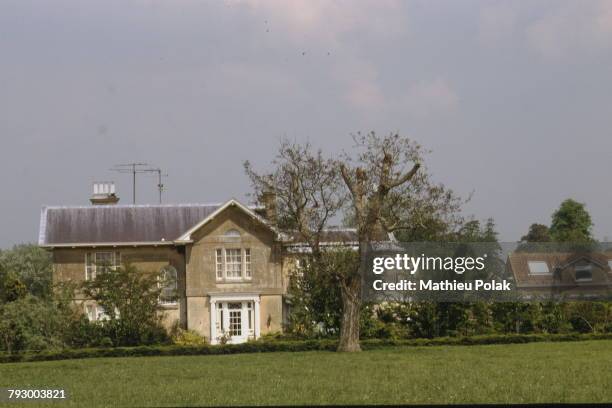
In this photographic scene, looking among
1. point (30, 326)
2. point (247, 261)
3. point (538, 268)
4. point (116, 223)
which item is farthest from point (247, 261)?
point (538, 268)

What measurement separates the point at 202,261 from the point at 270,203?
14049 millimetres

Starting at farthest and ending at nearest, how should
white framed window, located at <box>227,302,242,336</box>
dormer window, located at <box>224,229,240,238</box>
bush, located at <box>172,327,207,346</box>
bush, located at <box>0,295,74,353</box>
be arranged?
white framed window, located at <box>227,302,242,336</box>, dormer window, located at <box>224,229,240,238</box>, bush, located at <box>172,327,207,346</box>, bush, located at <box>0,295,74,353</box>

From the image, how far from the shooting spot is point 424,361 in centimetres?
2938

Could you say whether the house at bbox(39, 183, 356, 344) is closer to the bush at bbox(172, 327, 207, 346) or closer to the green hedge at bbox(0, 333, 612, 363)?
the bush at bbox(172, 327, 207, 346)

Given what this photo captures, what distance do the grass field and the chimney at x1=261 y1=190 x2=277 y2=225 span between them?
18.5 feet

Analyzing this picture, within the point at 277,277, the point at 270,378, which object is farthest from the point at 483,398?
the point at 277,277

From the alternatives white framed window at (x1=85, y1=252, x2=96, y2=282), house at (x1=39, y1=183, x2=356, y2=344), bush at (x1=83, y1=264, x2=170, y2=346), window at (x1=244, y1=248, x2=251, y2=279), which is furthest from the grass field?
white framed window at (x1=85, y1=252, x2=96, y2=282)

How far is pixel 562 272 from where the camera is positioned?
125 feet

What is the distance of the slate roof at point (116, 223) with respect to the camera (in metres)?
51.3

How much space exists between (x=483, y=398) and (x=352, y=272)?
1866 cm

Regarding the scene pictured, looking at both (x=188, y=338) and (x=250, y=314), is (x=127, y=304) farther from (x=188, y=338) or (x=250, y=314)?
(x=250, y=314)

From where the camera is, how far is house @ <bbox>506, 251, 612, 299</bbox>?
36.4m

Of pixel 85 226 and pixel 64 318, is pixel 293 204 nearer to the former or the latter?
pixel 64 318

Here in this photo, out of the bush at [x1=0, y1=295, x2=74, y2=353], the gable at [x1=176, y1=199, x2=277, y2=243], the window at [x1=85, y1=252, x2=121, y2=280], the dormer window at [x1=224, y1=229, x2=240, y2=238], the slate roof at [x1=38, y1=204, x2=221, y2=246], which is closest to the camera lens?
the bush at [x1=0, y1=295, x2=74, y2=353]
